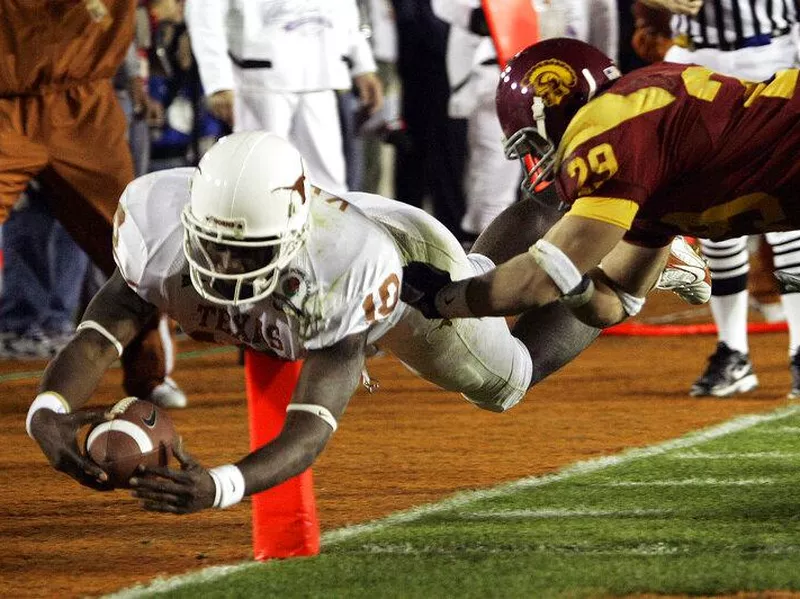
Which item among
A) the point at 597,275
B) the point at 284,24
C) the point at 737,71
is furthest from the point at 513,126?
the point at 284,24

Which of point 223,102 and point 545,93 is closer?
point 545,93

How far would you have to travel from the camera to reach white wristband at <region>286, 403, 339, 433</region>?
11.4 feet

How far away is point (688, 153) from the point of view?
391cm

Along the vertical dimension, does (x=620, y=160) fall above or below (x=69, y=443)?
above

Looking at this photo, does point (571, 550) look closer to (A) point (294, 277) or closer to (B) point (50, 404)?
(A) point (294, 277)

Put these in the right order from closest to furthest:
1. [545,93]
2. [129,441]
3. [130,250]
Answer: [129,441]
[130,250]
[545,93]

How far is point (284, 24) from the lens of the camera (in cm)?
714

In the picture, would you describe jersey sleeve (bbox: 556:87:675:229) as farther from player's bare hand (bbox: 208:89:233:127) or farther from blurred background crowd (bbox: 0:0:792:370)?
player's bare hand (bbox: 208:89:233:127)

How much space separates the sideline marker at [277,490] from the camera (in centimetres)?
382

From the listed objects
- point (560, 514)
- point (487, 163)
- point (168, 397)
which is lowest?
point (168, 397)

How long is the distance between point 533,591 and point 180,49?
20.4 feet

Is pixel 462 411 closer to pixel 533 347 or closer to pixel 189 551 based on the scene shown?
pixel 533 347

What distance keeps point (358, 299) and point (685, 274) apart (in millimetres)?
1643

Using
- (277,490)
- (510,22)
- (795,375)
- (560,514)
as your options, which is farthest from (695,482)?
(510,22)
